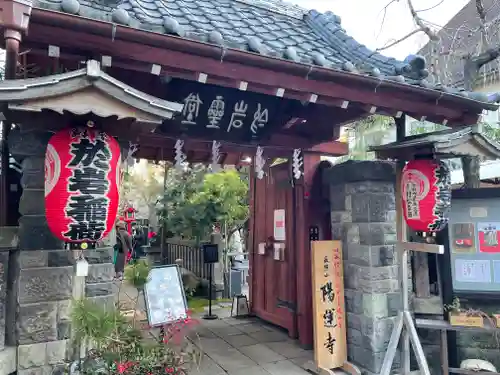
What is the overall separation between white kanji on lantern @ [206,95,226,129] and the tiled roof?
2.74 ft

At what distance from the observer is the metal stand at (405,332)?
14.8 ft

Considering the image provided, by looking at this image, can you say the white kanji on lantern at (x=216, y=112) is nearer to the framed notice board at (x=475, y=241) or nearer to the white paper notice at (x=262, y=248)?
the white paper notice at (x=262, y=248)

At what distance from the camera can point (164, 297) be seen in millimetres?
4633

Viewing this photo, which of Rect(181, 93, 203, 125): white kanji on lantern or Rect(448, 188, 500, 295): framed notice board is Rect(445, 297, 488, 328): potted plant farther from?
Rect(181, 93, 203, 125): white kanji on lantern

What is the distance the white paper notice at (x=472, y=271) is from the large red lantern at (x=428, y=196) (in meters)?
1.05

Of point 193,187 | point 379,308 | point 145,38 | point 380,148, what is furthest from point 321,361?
point 193,187

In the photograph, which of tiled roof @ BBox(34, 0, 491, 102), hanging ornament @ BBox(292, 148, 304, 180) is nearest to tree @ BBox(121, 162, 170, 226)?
hanging ornament @ BBox(292, 148, 304, 180)

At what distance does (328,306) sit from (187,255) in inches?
298

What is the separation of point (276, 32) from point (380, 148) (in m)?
2.15

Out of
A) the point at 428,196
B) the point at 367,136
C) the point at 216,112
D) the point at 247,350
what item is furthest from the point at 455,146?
the point at 367,136

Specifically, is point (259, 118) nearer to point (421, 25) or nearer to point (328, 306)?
point (328, 306)

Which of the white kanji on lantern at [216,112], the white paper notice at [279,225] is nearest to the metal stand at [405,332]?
the white paper notice at [279,225]

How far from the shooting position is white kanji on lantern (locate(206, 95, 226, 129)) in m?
4.90

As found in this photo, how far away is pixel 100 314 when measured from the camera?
10.9 feet
